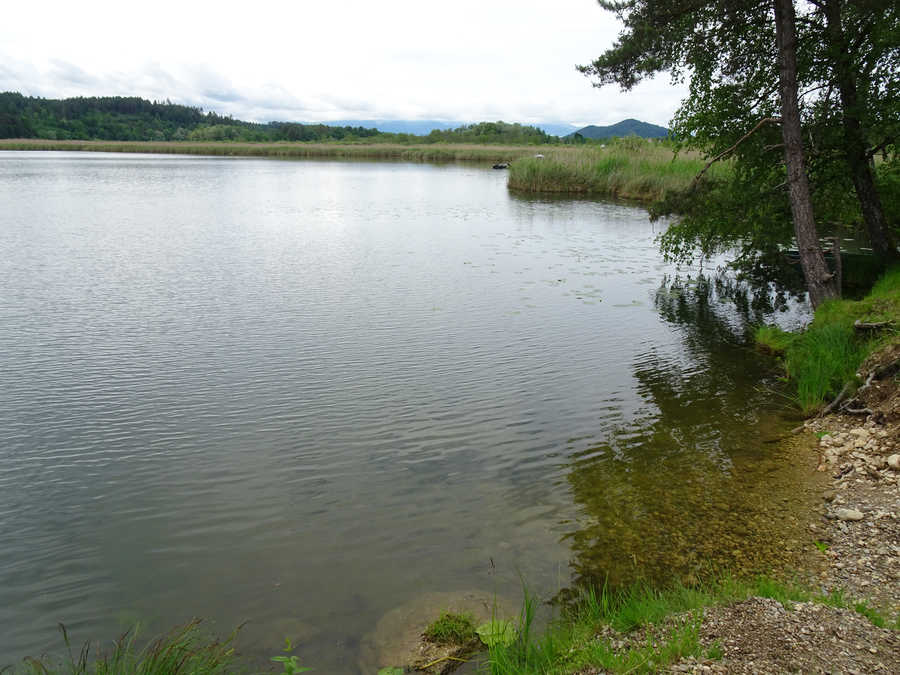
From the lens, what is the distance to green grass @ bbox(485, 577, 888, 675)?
3541 mm

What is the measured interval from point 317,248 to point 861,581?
17.9 metres

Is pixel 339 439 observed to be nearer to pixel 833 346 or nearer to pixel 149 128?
pixel 833 346

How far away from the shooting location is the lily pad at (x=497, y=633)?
13.3 ft

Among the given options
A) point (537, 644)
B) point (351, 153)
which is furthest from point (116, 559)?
point (351, 153)

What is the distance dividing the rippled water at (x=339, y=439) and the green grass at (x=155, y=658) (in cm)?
22

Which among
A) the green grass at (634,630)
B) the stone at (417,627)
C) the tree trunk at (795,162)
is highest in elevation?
the tree trunk at (795,162)

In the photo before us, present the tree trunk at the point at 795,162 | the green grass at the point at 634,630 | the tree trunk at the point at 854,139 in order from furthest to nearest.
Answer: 1. the tree trunk at the point at 854,139
2. the tree trunk at the point at 795,162
3. the green grass at the point at 634,630

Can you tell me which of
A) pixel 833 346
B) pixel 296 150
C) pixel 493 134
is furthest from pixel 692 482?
pixel 493 134

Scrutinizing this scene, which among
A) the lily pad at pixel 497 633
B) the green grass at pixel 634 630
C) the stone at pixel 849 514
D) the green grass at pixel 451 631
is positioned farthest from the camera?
the stone at pixel 849 514

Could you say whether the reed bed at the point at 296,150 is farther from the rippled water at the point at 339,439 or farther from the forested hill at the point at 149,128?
the rippled water at the point at 339,439

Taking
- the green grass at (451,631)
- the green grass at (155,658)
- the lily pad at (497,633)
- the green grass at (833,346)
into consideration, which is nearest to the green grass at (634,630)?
the lily pad at (497,633)

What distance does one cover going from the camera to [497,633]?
164 inches

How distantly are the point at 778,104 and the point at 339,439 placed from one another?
10.6 metres

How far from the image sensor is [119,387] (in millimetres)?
8695
